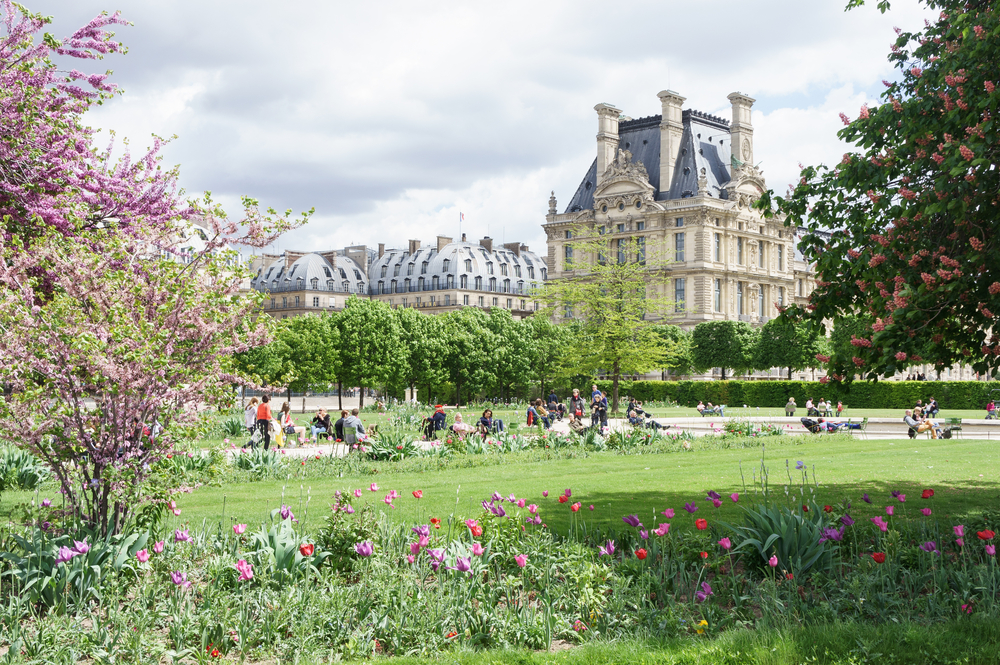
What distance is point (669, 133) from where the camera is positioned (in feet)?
279

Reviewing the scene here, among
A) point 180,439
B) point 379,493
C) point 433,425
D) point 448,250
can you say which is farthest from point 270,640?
point 448,250

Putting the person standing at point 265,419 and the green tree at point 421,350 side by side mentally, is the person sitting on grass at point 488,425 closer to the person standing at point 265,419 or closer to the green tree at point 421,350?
the person standing at point 265,419

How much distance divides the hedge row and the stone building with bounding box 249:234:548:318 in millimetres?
49156

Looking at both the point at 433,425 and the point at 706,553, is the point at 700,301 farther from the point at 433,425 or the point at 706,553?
the point at 706,553

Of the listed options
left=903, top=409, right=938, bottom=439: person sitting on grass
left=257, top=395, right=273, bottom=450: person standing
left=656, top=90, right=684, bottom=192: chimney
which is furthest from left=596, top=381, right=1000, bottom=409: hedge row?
left=656, top=90, right=684, bottom=192: chimney

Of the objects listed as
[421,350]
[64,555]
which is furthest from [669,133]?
[64,555]

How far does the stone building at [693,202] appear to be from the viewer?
84.2m

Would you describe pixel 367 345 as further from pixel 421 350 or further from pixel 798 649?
pixel 798 649

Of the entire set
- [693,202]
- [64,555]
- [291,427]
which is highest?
[693,202]

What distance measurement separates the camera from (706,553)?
766 cm

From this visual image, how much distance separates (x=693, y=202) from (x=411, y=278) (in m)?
43.6

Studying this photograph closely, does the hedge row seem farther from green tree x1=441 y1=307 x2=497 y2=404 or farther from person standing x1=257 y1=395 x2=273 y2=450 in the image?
person standing x1=257 y1=395 x2=273 y2=450

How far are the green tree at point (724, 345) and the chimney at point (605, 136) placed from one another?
22834 mm

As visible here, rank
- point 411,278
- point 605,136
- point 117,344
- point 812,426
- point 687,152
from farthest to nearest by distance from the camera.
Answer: point 411,278 < point 605,136 < point 687,152 < point 812,426 < point 117,344
